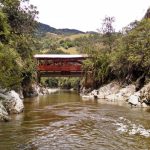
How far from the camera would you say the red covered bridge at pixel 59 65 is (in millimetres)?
67938

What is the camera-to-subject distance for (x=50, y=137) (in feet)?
56.6

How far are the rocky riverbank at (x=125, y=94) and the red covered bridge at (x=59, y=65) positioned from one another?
16.5 meters

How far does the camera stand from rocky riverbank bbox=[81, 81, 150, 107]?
3252cm

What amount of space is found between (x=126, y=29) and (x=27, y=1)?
15.2 metres

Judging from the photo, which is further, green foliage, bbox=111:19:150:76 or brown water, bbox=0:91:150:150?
green foliage, bbox=111:19:150:76

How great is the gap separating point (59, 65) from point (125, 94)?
27.0 meters

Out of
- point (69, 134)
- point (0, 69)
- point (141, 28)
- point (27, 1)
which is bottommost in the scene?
point (69, 134)

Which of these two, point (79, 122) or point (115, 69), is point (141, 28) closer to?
point (115, 69)

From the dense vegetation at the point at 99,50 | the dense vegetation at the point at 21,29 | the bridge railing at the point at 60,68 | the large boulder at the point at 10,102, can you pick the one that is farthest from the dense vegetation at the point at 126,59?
the large boulder at the point at 10,102

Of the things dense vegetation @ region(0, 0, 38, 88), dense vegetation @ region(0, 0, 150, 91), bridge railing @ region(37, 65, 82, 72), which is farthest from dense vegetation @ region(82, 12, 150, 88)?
dense vegetation @ region(0, 0, 38, 88)

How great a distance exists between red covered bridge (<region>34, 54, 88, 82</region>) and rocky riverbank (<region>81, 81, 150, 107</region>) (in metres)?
16.5

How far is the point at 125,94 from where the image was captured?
43406mm

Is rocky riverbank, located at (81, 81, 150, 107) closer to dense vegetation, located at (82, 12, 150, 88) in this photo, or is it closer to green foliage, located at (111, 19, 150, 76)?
dense vegetation, located at (82, 12, 150, 88)

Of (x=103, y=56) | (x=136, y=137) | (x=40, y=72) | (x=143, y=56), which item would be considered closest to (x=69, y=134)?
(x=136, y=137)
